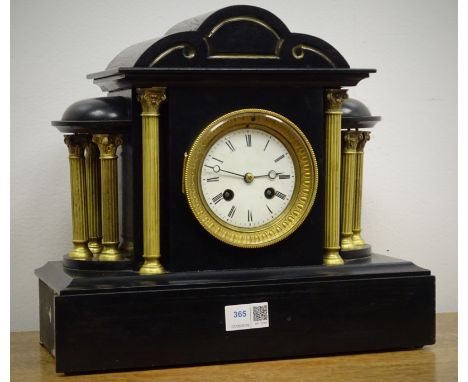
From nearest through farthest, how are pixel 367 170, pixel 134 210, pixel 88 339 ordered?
pixel 88 339 → pixel 134 210 → pixel 367 170

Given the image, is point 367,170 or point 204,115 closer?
point 204,115

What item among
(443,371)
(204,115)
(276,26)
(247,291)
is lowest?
(443,371)

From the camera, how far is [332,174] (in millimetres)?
2486

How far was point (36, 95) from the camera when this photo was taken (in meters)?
2.75

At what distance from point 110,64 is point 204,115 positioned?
0.38 meters

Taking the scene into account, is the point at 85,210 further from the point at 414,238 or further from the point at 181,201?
the point at 414,238

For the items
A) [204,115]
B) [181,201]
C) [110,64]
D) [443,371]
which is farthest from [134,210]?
[443,371]

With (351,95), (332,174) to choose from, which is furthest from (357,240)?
(351,95)

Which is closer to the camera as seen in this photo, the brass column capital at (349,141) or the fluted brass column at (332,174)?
the fluted brass column at (332,174)

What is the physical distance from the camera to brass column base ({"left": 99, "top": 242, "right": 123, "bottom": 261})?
7.96 ft

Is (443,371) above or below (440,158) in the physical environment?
below

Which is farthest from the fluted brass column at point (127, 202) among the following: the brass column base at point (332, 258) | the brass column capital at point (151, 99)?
the brass column base at point (332, 258)

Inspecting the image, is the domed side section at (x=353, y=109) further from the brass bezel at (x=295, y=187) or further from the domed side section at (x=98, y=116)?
the domed side section at (x=98, y=116)

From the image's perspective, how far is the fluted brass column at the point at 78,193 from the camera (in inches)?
96.8
